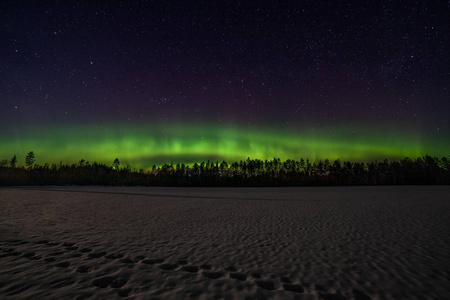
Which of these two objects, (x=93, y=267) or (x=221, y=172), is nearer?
(x=93, y=267)

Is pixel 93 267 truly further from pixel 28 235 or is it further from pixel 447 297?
pixel 447 297

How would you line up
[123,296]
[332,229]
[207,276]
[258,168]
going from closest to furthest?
[123,296] < [207,276] < [332,229] < [258,168]

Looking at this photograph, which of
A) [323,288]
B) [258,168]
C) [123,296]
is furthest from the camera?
[258,168]

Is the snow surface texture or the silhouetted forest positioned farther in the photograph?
the silhouetted forest

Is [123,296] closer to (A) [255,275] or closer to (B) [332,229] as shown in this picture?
(A) [255,275]

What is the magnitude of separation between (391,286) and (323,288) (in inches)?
74.3

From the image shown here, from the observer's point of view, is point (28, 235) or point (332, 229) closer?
point (28, 235)

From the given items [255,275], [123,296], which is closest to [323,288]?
[255,275]

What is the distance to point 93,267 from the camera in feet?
A: 20.9

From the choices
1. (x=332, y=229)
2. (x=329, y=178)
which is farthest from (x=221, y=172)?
(x=332, y=229)

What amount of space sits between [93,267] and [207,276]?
139 inches

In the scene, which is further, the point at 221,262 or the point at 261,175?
the point at 261,175

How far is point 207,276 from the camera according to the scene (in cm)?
598

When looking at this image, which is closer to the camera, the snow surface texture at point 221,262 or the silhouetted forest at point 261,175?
the snow surface texture at point 221,262
